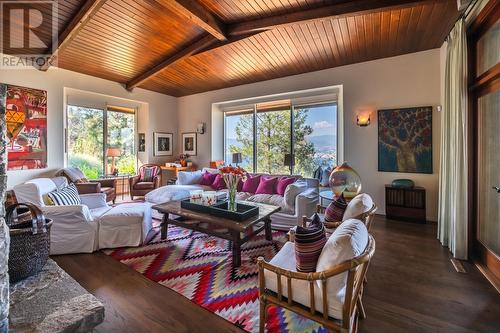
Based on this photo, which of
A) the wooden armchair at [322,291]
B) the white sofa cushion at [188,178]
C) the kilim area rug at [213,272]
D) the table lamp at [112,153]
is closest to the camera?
the wooden armchair at [322,291]

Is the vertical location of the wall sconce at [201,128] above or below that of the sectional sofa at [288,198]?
above

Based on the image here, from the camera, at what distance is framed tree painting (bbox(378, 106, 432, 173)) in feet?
13.1

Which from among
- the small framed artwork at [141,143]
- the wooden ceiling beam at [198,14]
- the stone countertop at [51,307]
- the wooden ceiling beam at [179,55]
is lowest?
the stone countertop at [51,307]

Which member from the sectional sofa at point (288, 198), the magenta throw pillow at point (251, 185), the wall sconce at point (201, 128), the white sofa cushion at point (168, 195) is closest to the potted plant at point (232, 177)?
the sectional sofa at point (288, 198)

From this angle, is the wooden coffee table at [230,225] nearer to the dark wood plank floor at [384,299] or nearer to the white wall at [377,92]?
the dark wood plank floor at [384,299]

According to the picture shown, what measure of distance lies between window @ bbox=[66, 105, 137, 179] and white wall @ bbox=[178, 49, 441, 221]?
4349 millimetres

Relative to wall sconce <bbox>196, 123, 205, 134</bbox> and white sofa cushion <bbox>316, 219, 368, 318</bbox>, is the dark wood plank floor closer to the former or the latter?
white sofa cushion <bbox>316, 219, 368, 318</bbox>

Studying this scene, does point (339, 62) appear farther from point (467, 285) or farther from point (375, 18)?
point (467, 285)

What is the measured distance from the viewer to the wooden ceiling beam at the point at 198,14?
2.69 metres

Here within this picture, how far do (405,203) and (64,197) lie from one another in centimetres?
521

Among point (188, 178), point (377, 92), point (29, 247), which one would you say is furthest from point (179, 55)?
point (377, 92)

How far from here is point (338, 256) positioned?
1.22 m

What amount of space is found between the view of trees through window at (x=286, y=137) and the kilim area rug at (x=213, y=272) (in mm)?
2505

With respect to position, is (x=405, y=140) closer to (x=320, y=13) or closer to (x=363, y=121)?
(x=363, y=121)
